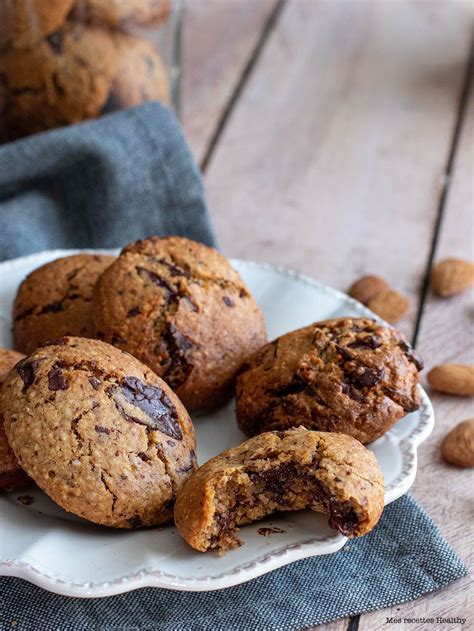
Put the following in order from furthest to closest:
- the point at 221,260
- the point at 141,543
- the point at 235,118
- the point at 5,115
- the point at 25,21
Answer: the point at 235,118, the point at 5,115, the point at 25,21, the point at 221,260, the point at 141,543

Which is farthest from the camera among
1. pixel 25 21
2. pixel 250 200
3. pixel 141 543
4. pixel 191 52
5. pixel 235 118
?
pixel 191 52

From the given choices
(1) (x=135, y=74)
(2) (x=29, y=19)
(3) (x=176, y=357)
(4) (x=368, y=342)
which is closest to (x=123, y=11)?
(1) (x=135, y=74)

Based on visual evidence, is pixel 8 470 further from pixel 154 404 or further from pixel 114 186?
pixel 114 186

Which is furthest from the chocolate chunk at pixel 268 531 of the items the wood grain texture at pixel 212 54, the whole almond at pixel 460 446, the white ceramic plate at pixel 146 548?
the wood grain texture at pixel 212 54

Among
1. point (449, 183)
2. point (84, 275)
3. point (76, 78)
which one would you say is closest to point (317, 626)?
point (84, 275)

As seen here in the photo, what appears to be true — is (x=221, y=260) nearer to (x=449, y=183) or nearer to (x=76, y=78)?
(x=76, y=78)

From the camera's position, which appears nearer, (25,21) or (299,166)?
(25,21)
